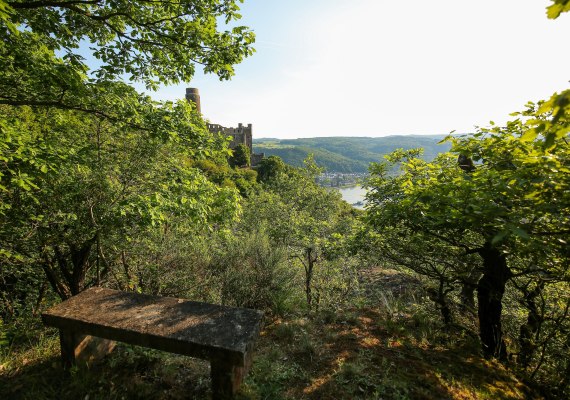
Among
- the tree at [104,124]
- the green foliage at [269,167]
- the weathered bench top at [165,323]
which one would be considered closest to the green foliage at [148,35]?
the tree at [104,124]

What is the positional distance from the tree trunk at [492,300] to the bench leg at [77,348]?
231 inches

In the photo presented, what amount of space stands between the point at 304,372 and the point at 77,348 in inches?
118

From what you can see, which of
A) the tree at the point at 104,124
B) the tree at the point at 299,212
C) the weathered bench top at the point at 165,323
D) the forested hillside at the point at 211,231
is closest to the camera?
the weathered bench top at the point at 165,323

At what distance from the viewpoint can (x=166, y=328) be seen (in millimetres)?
2924

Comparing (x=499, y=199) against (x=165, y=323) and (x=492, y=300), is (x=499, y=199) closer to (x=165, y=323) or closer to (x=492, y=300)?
(x=492, y=300)

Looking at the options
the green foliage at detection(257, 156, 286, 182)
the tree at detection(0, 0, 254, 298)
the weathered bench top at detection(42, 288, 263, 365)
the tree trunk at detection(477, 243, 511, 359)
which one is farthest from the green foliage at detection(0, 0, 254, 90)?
the green foliage at detection(257, 156, 286, 182)

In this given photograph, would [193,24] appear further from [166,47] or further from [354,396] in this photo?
[354,396]

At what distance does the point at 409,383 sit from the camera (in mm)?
3357

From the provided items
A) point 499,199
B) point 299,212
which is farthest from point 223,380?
point 299,212

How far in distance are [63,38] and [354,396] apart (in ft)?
23.9

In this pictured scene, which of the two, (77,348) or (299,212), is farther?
(299,212)

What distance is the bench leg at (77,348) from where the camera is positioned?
322 cm

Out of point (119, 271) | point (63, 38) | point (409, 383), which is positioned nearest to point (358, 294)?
point (409, 383)

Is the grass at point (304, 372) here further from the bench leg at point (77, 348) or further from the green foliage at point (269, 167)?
the green foliage at point (269, 167)
